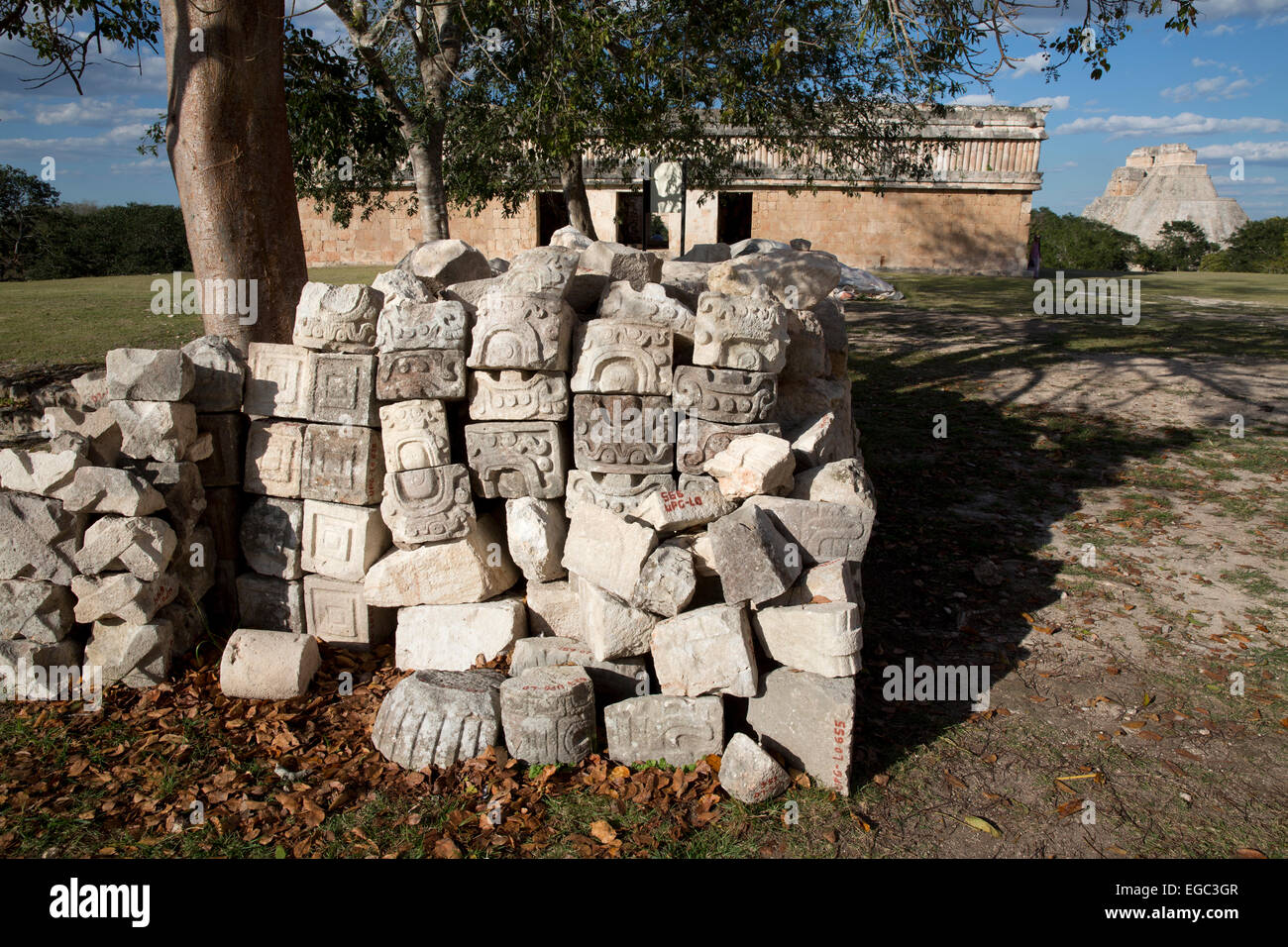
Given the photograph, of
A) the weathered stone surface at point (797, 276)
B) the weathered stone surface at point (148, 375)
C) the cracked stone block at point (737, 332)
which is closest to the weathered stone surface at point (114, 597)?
the weathered stone surface at point (148, 375)

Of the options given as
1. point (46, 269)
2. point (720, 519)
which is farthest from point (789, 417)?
point (46, 269)

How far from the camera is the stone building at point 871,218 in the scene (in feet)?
65.6

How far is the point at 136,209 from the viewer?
23.6 meters

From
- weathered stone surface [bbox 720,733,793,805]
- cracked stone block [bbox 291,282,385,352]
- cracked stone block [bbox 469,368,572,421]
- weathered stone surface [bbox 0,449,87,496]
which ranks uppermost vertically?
cracked stone block [bbox 291,282,385,352]

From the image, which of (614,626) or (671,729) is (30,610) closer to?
(614,626)

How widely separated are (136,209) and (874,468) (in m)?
23.8

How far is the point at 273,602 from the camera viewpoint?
4664mm

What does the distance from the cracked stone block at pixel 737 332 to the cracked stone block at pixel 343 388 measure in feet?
5.49

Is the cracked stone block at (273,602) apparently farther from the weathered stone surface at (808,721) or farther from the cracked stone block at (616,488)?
the weathered stone surface at (808,721)

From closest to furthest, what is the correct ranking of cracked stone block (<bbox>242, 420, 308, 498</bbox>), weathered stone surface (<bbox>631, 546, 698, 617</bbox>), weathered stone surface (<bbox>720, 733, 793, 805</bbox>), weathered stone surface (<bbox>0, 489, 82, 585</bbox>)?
1. weathered stone surface (<bbox>720, 733, 793, 805</bbox>)
2. weathered stone surface (<bbox>631, 546, 698, 617</bbox>)
3. weathered stone surface (<bbox>0, 489, 82, 585</bbox>)
4. cracked stone block (<bbox>242, 420, 308, 498</bbox>)

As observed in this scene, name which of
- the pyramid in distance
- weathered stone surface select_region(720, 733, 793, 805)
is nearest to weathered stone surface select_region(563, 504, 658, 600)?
weathered stone surface select_region(720, 733, 793, 805)

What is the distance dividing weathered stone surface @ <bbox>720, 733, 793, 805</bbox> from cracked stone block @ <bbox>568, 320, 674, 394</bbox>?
5.78 feet

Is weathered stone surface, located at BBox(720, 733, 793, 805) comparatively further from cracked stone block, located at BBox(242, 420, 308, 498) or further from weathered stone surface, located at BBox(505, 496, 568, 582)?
cracked stone block, located at BBox(242, 420, 308, 498)

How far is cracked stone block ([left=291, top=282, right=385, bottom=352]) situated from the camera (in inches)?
170
